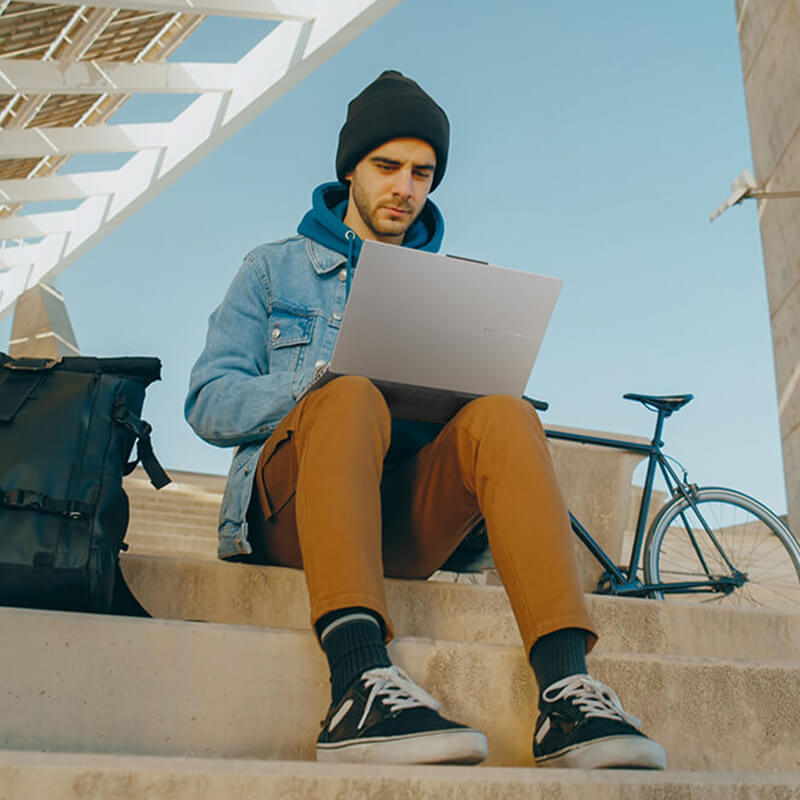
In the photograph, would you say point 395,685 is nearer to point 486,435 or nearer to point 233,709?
point 233,709

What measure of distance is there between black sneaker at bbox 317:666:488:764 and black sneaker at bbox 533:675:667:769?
0.13 metres

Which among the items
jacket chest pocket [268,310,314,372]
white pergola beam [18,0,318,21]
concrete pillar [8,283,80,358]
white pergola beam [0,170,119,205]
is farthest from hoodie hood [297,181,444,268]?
concrete pillar [8,283,80,358]

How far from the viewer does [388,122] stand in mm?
A: 2301

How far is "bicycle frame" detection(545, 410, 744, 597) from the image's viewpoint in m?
3.47

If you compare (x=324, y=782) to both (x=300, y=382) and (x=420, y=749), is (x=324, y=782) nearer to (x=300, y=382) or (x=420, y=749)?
(x=420, y=749)

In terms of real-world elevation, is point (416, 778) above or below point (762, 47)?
below

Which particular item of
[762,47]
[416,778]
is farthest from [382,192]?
[762,47]

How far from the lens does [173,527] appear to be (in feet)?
15.7

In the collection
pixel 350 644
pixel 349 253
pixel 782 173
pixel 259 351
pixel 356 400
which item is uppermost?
pixel 782 173

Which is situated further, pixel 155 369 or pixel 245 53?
pixel 245 53

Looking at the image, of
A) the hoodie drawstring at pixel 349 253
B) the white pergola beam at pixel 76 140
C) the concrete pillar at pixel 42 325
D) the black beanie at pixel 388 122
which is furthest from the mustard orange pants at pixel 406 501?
the concrete pillar at pixel 42 325

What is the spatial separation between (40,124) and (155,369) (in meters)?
11.9

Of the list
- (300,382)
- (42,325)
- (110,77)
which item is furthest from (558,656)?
(42,325)

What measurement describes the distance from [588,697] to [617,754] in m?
0.11
